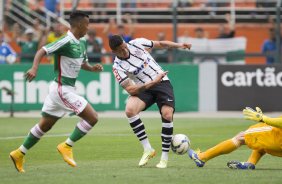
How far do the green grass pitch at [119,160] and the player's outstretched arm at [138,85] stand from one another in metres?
1.11

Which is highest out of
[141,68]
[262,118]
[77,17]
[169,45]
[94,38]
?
[77,17]

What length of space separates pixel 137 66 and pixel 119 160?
1.61 metres

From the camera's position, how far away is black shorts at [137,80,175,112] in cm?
1274

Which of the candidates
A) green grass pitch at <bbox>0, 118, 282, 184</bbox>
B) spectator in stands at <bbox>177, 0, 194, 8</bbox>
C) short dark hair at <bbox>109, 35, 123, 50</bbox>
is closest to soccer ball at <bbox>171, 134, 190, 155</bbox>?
green grass pitch at <bbox>0, 118, 282, 184</bbox>

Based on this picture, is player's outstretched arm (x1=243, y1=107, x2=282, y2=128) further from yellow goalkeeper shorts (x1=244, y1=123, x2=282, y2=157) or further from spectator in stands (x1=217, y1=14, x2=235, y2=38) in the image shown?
spectator in stands (x1=217, y1=14, x2=235, y2=38)

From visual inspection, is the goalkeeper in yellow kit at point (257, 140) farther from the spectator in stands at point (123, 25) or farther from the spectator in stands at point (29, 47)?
the spectator in stands at point (29, 47)

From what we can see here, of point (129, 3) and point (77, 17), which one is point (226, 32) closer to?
point (129, 3)

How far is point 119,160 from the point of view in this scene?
1343 cm

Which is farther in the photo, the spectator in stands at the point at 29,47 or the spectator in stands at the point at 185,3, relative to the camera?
the spectator in stands at the point at 185,3

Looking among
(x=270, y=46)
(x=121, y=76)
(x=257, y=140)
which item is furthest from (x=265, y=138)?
(x=270, y=46)

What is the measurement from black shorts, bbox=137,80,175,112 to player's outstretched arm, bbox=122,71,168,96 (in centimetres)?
20

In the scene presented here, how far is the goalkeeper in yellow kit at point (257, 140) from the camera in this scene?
36.7 feet

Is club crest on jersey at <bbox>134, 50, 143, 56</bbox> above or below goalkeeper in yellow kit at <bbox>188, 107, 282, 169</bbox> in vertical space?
above

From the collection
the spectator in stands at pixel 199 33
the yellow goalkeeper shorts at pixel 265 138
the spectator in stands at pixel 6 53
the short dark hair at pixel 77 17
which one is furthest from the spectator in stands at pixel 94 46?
the yellow goalkeeper shorts at pixel 265 138
